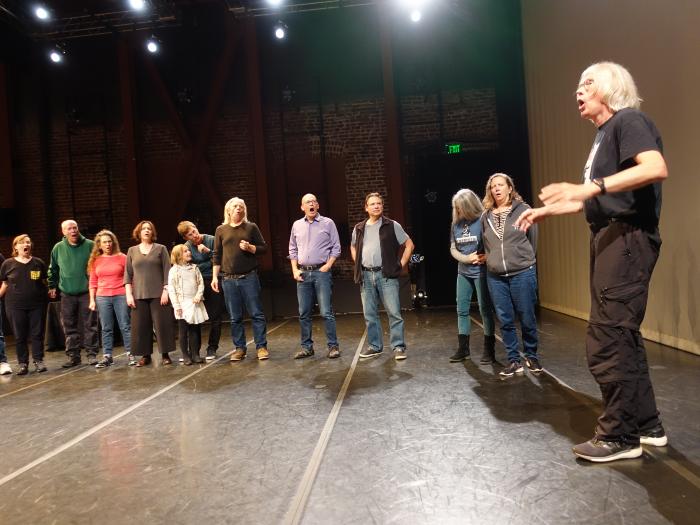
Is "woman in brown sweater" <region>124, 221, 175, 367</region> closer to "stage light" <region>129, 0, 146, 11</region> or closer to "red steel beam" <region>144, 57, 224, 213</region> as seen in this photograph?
"red steel beam" <region>144, 57, 224, 213</region>

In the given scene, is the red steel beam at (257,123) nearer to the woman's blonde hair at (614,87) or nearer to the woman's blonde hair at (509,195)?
the woman's blonde hair at (509,195)

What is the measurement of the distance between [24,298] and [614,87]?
17.4 ft

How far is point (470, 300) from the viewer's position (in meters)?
4.19

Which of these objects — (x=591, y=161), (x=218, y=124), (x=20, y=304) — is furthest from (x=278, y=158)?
(x=591, y=161)

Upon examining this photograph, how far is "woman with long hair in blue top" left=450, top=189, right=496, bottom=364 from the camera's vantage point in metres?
4.04

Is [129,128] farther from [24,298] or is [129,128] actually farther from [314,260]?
[314,260]

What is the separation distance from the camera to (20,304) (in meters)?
5.16

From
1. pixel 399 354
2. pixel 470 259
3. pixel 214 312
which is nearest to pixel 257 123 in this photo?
pixel 214 312

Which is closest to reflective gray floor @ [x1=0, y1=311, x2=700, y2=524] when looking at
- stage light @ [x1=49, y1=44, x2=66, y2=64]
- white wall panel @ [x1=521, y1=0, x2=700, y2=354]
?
white wall panel @ [x1=521, y1=0, x2=700, y2=354]

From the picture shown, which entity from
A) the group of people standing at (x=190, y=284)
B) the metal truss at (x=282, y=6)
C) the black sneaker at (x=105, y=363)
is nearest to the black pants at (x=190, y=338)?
the group of people standing at (x=190, y=284)

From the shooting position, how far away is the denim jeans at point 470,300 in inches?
159

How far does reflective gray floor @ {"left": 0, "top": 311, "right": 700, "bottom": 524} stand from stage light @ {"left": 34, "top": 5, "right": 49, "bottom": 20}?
679 cm

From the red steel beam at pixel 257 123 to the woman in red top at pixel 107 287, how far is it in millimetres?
4095

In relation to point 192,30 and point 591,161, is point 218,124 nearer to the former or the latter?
point 192,30
